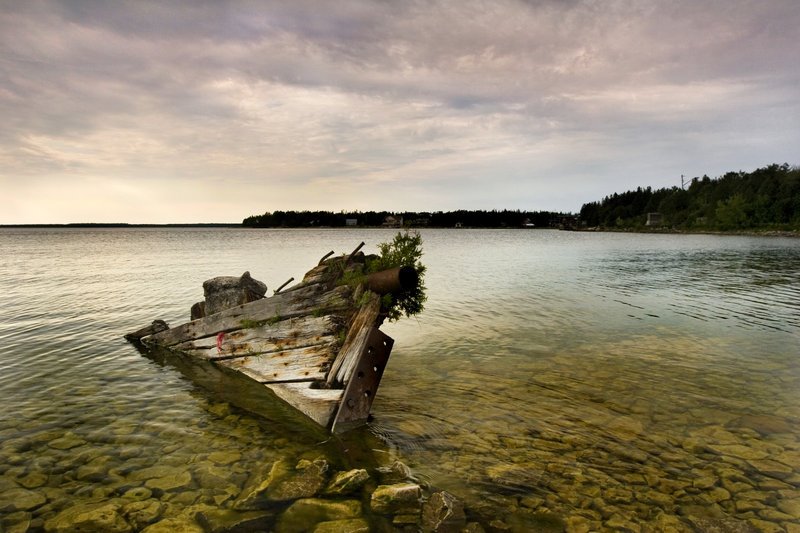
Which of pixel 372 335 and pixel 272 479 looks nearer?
pixel 272 479

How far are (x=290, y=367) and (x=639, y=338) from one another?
12.4m

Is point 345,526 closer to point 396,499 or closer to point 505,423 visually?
point 396,499

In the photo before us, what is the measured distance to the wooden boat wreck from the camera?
7.99m

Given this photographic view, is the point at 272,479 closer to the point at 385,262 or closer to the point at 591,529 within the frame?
the point at 591,529

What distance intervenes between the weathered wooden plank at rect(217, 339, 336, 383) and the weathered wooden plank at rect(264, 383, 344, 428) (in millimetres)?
211

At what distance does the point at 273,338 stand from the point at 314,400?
6.77 feet

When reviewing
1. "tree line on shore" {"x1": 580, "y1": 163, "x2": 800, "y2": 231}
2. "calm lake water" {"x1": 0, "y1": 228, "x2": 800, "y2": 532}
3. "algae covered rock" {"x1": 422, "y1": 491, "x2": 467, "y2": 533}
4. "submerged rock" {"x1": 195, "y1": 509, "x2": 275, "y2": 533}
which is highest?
"tree line on shore" {"x1": 580, "y1": 163, "x2": 800, "y2": 231}

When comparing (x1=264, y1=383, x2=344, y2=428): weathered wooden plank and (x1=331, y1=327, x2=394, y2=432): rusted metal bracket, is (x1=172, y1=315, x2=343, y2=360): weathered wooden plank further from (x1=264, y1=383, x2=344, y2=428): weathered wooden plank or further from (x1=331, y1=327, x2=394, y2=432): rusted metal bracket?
(x1=331, y1=327, x2=394, y2=432): rusted metal bracket

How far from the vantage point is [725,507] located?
5562mm

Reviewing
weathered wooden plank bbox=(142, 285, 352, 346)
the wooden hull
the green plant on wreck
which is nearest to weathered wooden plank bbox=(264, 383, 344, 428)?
the wooden hull

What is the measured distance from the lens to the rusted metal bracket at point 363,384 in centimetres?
785

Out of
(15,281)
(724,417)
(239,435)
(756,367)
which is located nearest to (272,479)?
(239,435)

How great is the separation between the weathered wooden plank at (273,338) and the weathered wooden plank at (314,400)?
0.89 metres

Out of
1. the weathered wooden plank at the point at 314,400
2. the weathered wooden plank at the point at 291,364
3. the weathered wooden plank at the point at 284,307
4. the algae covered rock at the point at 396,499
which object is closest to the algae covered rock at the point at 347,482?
the algae covered rock at the point at 396,499
